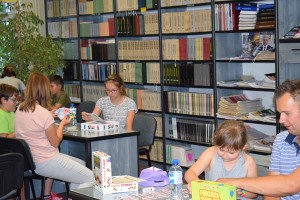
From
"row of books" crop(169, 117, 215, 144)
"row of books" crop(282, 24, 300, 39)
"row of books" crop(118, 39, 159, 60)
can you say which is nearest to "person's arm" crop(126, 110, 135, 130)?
"row of books" crop(169, 117, 215, 144)

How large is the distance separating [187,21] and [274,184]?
4288 millimetres

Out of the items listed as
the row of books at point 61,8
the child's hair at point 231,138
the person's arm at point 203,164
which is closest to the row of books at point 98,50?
the row of books at point 61,8

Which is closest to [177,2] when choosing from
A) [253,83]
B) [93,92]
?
[253,83]

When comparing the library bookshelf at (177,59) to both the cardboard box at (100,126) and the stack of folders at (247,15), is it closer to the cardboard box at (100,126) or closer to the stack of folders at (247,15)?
the stack of folders at (247,15)

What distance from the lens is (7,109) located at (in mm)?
6027

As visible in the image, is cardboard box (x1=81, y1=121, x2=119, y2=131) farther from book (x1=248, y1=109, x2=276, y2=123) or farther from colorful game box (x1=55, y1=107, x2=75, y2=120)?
book (x1=248, y1=109, x2=276, y2=123)

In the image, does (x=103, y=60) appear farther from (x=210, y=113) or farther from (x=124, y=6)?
(x=210, y=113)

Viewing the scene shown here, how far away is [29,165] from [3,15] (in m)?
4.30

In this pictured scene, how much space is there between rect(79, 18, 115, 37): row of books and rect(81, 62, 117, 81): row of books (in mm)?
452

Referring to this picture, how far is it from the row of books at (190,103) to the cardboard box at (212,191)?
3857 millimetres

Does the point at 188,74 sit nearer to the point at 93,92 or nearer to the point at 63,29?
the point at 93,92

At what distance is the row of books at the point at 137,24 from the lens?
7715 millimetres

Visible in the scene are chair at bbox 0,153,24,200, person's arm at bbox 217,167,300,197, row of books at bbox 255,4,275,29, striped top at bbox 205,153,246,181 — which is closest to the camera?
person's arm at bbox 217,167,300,197

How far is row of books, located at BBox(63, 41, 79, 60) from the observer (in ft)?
30.9
